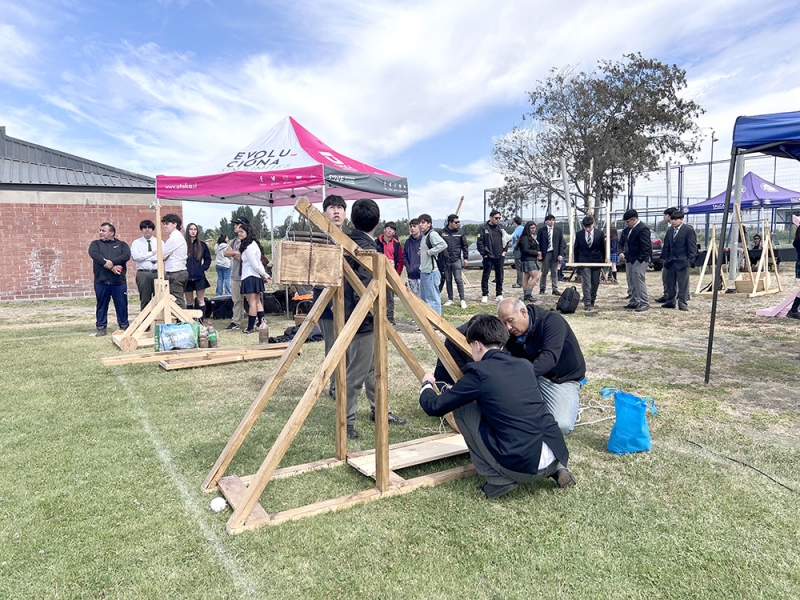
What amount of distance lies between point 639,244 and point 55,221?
14.6 metres

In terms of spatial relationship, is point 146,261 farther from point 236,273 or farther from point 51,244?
point 51,244

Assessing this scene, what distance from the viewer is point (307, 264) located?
122 inches

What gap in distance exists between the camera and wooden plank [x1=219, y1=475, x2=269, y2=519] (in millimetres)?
3118

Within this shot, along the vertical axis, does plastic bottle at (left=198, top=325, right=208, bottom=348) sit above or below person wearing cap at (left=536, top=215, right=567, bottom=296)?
below

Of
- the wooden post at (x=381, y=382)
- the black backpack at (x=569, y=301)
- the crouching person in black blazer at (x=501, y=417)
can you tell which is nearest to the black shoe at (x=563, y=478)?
the crouching person in black blazer at (x=501, y=417)

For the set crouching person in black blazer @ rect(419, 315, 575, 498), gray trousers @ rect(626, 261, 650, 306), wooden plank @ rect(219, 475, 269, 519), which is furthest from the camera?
gray trousers @ rect(626, 261, 650, 306)

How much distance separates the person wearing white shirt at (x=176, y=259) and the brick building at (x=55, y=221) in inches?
274

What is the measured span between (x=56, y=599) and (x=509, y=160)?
27494 mm

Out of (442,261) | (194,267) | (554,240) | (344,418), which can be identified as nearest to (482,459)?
(344,418)

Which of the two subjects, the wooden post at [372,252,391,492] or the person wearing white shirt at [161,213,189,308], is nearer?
the wooden post at [372,252,391,492]

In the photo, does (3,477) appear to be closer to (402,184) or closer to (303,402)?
(303,402)

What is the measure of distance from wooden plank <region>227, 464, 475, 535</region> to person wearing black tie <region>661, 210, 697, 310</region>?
9013 mm

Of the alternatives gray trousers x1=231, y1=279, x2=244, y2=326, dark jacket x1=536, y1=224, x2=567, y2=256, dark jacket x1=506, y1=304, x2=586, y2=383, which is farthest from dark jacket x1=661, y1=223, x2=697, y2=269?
gray trousers x1=231, y1=279, x2=244, y2=326

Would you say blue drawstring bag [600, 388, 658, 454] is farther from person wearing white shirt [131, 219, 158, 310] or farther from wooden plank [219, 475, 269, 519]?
person wearing white shirt [131, 219, 158, 310]
